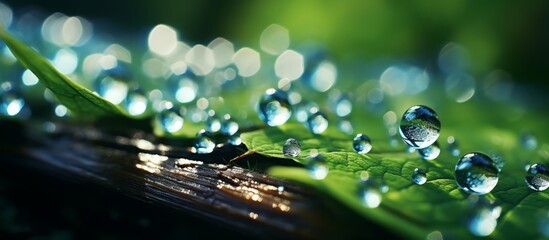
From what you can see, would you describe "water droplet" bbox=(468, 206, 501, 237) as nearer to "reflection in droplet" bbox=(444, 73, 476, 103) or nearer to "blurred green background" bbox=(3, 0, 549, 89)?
"reflection in droplet" bbox=(444, 73, 476, 103)

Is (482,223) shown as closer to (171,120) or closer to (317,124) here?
(317,124)

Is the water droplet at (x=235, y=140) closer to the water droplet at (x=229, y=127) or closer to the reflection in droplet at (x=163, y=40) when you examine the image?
the water droplet at (x=229, y=127)

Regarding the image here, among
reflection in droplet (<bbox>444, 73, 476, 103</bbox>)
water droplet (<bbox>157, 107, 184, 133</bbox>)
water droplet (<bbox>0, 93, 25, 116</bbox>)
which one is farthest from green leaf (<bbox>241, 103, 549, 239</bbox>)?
reflection in droplet (<bbox>444, 73, 476, 103</bbox>)

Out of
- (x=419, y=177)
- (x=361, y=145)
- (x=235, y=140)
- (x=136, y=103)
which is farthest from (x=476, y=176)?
(x=136, y=103)

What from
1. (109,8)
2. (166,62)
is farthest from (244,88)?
(109,8)

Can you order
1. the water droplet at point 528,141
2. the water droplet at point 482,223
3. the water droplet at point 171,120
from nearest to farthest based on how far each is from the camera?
the water droplet at point 482,223, the water droplet at point 171,120, the water droplet at point 528,141

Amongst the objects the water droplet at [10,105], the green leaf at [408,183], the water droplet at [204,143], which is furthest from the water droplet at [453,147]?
the water droplet at [10,105]
